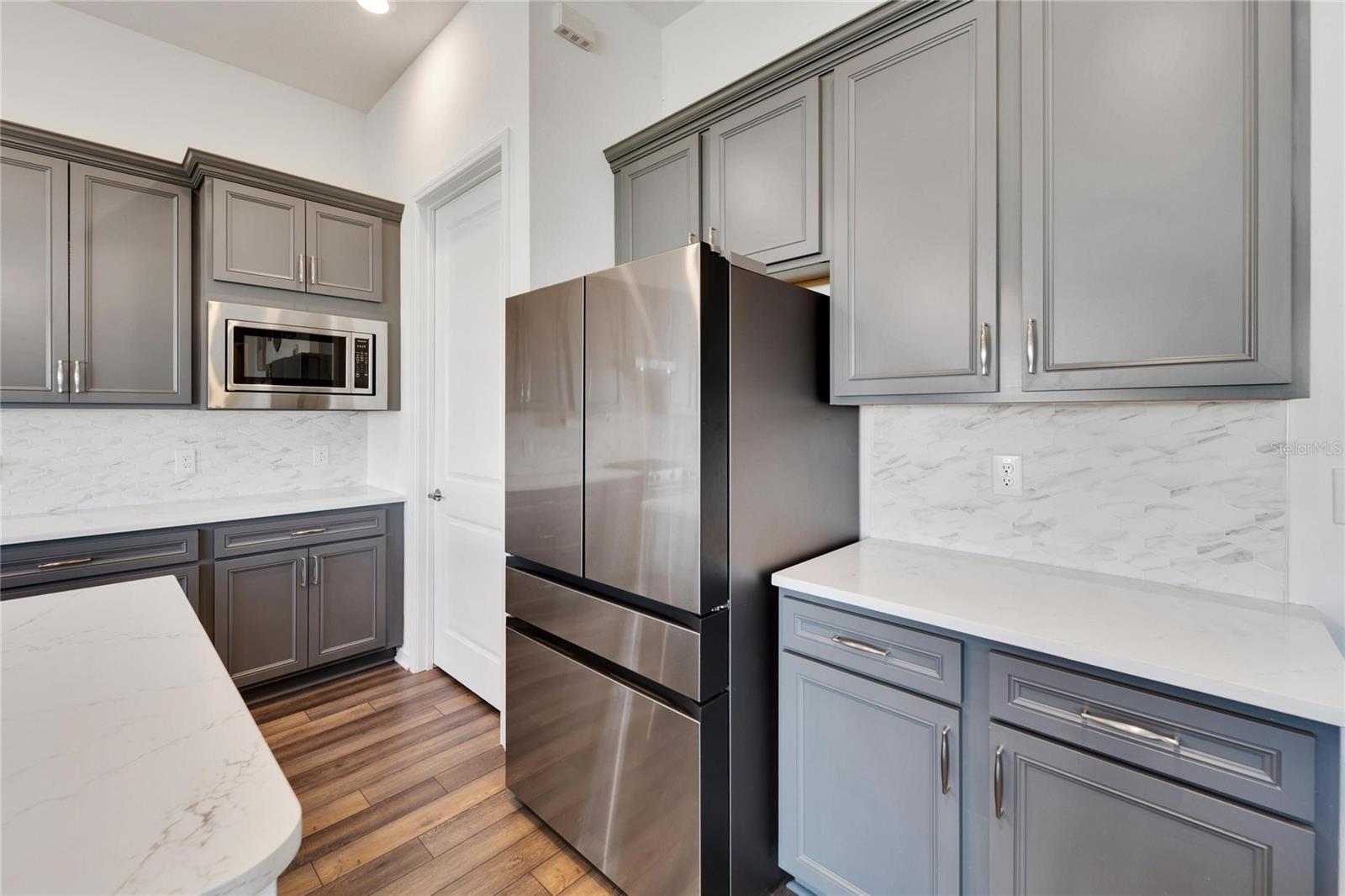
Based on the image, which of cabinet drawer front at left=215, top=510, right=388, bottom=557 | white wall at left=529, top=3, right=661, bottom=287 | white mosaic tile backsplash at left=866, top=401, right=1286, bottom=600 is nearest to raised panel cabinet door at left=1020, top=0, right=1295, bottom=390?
white mosaic tile backsplash at left=866, top=401, right=1286, bottom=600

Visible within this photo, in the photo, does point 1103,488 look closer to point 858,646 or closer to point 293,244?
point 858,646

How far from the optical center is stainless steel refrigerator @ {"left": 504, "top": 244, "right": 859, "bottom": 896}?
58.6 inches

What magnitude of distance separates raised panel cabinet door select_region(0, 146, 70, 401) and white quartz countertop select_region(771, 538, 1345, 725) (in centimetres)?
309

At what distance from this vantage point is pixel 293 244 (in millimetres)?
2936

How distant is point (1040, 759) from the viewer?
122cm

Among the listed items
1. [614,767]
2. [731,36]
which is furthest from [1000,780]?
[731,36]

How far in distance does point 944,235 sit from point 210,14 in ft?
11.2

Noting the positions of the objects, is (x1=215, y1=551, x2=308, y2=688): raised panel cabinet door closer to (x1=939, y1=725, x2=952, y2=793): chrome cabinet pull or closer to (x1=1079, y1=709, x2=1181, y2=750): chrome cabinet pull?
(x1=939, y1=725, x2=952, y2=793): chrome cabinet pull

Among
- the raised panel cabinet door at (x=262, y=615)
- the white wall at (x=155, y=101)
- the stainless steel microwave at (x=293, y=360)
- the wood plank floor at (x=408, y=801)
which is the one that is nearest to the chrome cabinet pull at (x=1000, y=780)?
the wood plank floor at (x=408, y=801)

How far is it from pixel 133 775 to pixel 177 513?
8.13ft

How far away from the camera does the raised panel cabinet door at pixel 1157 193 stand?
1182 mm

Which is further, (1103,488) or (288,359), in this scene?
(288,359)

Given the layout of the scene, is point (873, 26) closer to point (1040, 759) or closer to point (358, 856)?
point (1040, 759)

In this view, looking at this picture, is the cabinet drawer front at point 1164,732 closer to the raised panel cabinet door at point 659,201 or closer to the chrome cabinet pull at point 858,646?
the chrome cabinet pull at point 858,646
